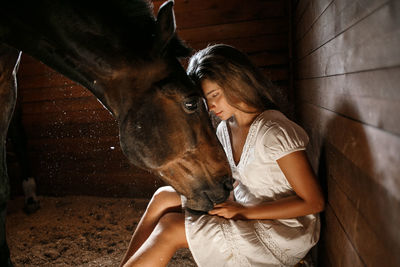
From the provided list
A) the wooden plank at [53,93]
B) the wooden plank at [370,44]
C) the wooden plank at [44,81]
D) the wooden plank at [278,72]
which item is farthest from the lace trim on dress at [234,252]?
the wooden plank at [44,81]

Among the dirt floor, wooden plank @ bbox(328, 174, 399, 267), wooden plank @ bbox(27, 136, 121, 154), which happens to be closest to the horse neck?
wooden plank @ bbox(328, 174, 399, 267)

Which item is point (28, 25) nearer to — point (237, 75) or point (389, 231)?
point (237, 75)

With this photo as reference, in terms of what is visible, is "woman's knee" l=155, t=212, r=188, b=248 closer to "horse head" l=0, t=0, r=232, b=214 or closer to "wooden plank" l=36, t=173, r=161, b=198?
"horse head" l=0, t=0, r=232, b=214

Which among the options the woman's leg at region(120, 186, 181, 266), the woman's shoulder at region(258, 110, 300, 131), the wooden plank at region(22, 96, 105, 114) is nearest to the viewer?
the woman's shoulder at region(258, 110, 300, 131)

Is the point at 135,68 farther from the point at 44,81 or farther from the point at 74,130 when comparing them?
the point at 44,81

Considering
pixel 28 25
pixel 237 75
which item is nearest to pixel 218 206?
pixel 237 75

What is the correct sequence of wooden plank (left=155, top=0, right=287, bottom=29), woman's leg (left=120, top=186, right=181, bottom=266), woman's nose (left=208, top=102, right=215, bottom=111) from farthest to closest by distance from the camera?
wooden plank (left=155, top=0, right=287, bottom=29), woman's leg (left=120, top=186, right=181, bottom=266), woman's nose (left=208, top=102, right=215, bottom=111)

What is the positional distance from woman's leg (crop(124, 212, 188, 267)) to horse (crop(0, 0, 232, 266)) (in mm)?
153

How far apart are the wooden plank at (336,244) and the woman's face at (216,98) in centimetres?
62

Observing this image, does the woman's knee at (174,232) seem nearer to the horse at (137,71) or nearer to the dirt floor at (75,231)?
the horse at (137,71)

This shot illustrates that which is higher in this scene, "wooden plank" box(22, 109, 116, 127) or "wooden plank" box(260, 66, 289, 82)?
"wooden plank" box(260, 66, 289, 82)

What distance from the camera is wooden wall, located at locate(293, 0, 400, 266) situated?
546mm

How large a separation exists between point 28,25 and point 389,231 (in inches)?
50.3

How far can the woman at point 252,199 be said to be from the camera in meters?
1.06
